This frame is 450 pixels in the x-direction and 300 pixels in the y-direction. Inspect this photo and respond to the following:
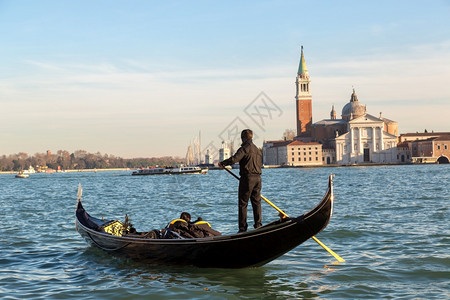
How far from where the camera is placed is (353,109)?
330 ft

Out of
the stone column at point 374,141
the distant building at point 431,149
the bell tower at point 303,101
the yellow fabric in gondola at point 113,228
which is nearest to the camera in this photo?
the yellow fabric in gondola at point 113,228

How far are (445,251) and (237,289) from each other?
3772mm

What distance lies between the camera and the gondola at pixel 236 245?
252 inches

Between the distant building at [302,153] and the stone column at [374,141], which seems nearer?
the stone column at [374,141]

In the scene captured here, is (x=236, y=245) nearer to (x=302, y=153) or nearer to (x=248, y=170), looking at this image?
(x=248, y=170)

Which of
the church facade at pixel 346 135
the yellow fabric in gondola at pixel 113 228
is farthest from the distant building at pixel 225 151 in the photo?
the yellow fabric in gondola at pixel 113 228

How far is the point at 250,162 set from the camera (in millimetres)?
6926

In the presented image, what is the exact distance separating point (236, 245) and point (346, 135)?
92.3 metres

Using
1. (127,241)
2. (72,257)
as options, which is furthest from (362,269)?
(72,257)

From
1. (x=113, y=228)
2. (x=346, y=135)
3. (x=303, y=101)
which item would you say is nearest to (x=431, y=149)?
(x=346, y=135)

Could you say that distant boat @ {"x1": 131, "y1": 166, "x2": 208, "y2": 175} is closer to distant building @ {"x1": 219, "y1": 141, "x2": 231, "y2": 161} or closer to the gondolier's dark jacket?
distant building @ {"x1": 219, "y1": 141, "x2": 231, "y2": 161}

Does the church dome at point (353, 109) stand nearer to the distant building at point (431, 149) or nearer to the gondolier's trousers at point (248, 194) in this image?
the distant building at point (431, 149)

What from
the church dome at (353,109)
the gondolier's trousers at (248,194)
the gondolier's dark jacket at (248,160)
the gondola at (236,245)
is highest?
the church dome at (353,109)

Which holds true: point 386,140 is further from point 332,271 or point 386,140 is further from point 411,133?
point 332,271
